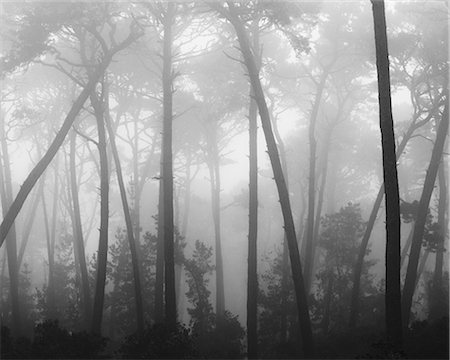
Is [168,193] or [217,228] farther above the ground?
[217,228]

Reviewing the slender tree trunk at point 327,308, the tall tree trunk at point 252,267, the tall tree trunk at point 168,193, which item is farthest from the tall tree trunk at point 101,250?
the slender tree trunk at point 327,308

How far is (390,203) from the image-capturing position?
7359 millimetres

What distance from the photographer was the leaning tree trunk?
23.4 ft

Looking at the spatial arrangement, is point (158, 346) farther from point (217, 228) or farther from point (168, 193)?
point (217, 228)

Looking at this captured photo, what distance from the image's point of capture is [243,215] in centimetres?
4556

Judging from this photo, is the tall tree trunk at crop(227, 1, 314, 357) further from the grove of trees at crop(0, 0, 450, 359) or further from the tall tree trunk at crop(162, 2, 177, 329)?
the tall tree trunk at crop(162, 2, 177, 329)

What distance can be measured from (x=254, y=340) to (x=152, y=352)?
3271 millimetres

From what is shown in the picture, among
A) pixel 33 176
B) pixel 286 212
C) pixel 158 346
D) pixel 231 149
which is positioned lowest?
pixel 158 346

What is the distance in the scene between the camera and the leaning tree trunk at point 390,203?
7.14 meters

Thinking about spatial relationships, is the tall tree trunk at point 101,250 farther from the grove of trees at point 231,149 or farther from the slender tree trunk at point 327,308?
the slender tree trunk at point 327,308

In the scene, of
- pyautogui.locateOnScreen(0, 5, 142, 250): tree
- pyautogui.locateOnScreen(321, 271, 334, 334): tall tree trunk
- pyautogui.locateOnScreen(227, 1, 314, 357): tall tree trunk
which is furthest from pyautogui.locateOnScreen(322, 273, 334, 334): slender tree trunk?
pyautogui.locateOnScreen(0, 5, 142, 250): tree

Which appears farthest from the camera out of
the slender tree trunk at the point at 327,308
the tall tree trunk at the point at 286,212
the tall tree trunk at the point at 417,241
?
the slender tree trunk at the point at 327,308

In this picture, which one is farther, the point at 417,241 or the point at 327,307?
the point at 327,307

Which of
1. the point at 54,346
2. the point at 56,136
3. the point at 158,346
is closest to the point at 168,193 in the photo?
the point at 56,136
